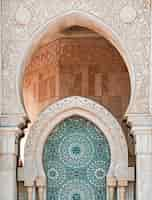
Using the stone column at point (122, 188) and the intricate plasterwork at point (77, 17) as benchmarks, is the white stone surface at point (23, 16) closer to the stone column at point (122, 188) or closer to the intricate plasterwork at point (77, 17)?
the intricate plasterwork at point (77, 17)

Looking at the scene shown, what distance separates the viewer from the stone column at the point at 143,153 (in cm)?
916

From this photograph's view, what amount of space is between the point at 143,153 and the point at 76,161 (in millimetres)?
782

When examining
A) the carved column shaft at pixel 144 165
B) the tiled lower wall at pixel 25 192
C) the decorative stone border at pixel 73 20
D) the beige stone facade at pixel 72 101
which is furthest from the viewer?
the decorative stone border at pixel 73 20

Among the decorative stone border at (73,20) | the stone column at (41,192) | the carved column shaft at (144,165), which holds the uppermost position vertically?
the decorative stone border at (73,20)

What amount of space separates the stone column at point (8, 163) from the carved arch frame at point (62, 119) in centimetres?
16

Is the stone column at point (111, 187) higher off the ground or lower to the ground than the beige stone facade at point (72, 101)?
lower

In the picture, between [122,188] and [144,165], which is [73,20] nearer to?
[144,165]

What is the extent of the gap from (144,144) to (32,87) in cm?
313

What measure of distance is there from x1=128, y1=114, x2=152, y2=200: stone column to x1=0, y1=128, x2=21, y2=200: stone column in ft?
4.30

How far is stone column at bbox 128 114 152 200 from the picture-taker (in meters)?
9.16

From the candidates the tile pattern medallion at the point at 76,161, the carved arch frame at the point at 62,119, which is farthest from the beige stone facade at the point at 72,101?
the tile pattern medallion at the point at 76,161

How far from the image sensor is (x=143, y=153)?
30.2 feet

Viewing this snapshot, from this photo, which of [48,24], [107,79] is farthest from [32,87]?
[48,24]

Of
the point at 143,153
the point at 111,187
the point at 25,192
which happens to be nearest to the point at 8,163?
the point at 25,192
